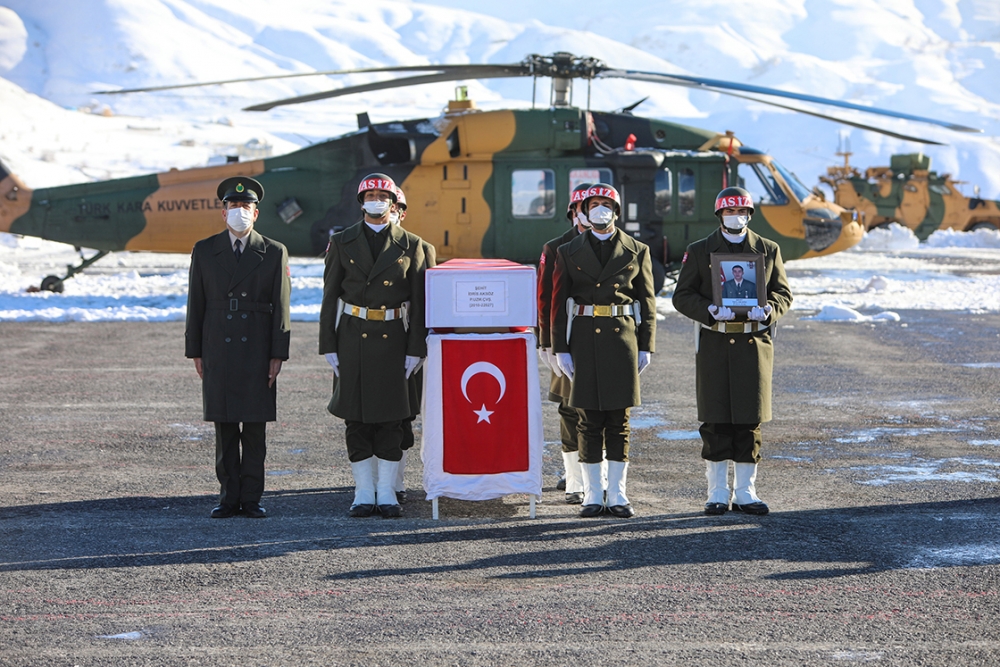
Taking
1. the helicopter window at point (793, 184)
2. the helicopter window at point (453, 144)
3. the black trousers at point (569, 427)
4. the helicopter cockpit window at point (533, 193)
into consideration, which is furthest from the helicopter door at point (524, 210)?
the black trousers at point (569, 427)

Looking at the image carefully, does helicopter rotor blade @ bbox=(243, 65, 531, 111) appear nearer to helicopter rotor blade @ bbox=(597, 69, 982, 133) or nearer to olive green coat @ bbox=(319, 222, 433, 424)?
helicopter rotor blade @ bbox=(597, 69, 982, 133)

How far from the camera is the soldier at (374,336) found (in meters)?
6.18

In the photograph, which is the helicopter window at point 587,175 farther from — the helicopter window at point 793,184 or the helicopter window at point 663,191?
the helicopter window at point 793,184

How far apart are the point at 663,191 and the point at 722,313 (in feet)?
33.1

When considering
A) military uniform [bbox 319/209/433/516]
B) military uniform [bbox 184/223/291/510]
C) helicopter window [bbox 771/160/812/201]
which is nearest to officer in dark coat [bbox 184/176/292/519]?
military uniform [bbox 184/223/291/510]

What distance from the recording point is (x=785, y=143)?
11594 centimetres

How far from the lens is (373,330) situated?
245 inches

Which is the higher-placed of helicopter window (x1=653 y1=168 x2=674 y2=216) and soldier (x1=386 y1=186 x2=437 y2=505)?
helicopter window (x1=653 y1=168 x2=674 y2=216)

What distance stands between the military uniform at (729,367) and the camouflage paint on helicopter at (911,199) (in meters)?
32.8

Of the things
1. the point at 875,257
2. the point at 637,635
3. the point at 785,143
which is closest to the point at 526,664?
the point at 637,635

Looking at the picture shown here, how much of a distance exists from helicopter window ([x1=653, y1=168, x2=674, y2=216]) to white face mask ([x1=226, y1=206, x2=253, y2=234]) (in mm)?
10375

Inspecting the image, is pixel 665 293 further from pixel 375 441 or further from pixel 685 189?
pixel 375 441

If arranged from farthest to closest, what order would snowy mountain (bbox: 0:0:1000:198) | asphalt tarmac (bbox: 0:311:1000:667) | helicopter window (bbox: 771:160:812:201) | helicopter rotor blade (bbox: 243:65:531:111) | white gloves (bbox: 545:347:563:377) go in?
1. snowy mountain (bbox: 0:0:1000:198)
2. helicopter window (bbox: 771:160:812:201)
3. helicopter rotor blade (bbox: 243:65:531:111)
4. white gloves (bbox: 545:347:563:377)
5. asphalt tarmac (bbox: 0:311:1000:667)

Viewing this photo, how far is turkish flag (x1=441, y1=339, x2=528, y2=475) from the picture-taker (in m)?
6.07
